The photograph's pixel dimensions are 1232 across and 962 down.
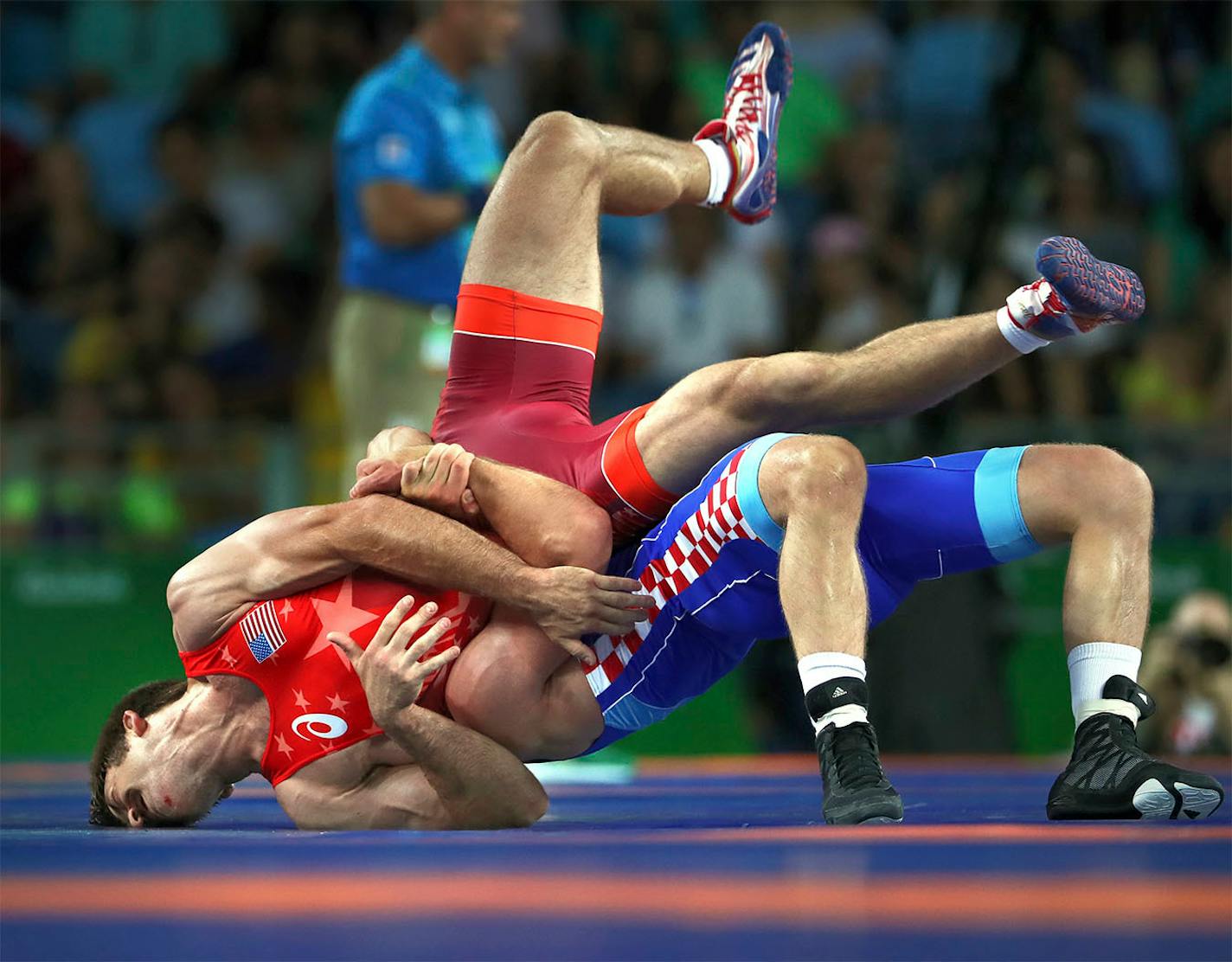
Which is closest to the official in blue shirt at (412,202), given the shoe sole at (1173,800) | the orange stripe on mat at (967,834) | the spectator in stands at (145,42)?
the orange stripe on mat at (967,834)

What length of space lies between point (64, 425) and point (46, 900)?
479 centimetres

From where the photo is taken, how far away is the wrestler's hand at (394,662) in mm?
2598

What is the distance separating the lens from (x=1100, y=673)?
2.67m

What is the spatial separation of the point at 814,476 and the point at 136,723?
1.22 meters

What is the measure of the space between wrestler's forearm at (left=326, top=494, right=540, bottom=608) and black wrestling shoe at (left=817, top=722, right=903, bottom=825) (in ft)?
1.76

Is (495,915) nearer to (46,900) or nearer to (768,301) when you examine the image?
(46,900)

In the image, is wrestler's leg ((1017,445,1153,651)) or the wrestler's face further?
the wrestler's face

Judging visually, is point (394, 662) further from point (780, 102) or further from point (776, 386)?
point (780, 102)

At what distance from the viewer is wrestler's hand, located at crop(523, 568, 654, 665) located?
2713 millimetres

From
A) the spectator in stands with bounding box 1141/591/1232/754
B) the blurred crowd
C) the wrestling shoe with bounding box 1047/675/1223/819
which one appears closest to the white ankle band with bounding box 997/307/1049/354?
the wrestling shoe with bounding box 1047/675/1223/819

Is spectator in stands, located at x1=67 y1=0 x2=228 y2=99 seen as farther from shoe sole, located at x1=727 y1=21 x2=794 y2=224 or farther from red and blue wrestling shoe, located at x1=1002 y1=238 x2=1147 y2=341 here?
red and blue wrestling shoe, located at x1=1002 y1=238 x2=1147 y2=341

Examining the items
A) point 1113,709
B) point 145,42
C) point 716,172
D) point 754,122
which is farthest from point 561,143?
point 145,42

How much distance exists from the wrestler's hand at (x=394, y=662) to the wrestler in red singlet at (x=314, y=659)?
12 centimetres

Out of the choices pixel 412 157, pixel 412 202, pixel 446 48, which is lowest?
pixel 412 202
